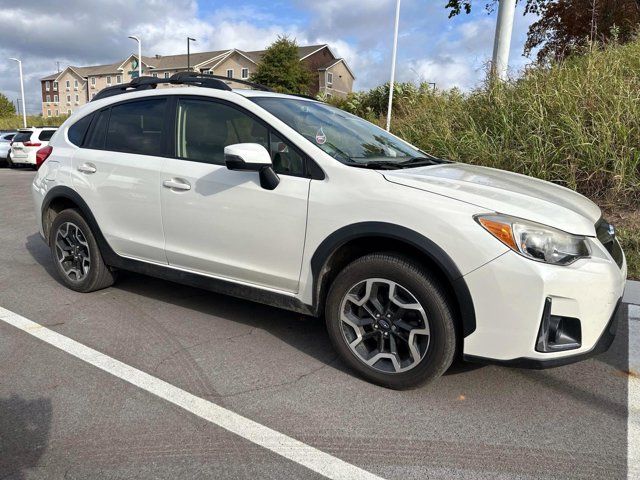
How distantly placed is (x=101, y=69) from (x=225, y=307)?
93.7 m

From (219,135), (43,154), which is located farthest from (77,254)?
(219,135)

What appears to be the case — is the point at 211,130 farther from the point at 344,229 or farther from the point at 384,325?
the point at 384,325

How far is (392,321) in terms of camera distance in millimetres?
2957

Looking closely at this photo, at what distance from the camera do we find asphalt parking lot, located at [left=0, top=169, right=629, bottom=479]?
235 cm

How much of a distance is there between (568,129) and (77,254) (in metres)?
5.93

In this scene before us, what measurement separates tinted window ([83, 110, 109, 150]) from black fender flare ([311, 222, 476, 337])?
2459mm

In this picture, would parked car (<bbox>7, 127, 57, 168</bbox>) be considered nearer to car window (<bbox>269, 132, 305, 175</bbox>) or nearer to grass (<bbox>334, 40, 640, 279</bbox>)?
grass (<bbox>334, 40, 640, 279</bbox>)

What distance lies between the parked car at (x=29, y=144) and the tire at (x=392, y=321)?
63.6ft

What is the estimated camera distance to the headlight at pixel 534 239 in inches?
101

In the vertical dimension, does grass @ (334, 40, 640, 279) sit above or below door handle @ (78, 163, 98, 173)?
above

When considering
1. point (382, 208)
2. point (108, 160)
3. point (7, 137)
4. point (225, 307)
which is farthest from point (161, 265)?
point (7, 137)

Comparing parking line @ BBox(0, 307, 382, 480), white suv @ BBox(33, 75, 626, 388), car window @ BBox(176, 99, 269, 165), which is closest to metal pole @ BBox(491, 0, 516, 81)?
white suv @ BBox(33, 75, 626, 388)

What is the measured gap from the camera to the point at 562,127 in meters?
6.55

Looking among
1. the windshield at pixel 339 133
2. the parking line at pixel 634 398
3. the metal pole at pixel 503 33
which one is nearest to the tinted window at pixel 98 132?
the windshield at pixel 339 133
